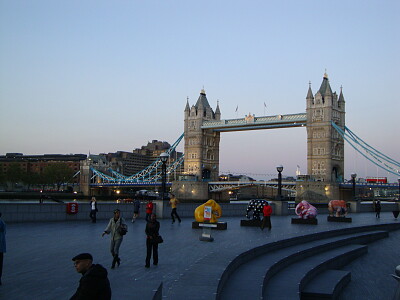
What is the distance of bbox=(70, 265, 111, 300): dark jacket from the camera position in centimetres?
468

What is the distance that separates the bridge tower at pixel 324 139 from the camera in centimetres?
7628

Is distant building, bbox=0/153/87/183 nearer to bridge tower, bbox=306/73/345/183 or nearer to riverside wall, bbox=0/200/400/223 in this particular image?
bridge tower, bbox=306/73/345/183

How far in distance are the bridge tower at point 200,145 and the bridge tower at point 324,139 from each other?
2097 cm

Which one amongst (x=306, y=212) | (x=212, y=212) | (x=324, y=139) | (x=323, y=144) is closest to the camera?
(x=212, y=212)

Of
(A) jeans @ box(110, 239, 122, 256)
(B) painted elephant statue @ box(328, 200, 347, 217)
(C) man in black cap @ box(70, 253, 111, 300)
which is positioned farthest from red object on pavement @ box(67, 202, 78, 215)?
(C) man in black cap @ box(70, 253, 111, 300)

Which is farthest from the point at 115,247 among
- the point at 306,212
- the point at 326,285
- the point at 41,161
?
the point at 41,161

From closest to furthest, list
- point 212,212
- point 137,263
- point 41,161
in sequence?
point 137,263 < point 212,212 < point 41,161

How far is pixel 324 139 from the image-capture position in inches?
3022

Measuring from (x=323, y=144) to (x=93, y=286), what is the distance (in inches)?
2951

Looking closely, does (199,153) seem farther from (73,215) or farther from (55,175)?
(73,215)

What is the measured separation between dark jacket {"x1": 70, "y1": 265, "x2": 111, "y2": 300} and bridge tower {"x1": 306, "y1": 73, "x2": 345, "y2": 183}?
73.0m

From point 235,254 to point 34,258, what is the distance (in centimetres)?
444

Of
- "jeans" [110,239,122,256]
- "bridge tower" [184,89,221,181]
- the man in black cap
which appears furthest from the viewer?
"bridge tower" [184,89,221,181]

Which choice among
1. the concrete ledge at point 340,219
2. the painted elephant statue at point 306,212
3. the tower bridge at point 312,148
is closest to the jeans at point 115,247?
the painted elephant statue at point 306,212
